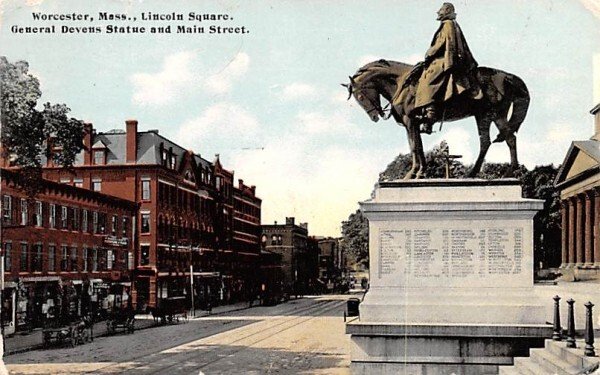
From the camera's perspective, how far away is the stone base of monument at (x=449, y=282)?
549 inches

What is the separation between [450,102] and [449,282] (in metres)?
3.55

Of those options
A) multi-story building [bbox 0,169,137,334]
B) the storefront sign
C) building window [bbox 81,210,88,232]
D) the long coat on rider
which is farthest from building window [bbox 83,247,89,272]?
the long coat on rider

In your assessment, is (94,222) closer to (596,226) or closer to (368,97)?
(596,226)

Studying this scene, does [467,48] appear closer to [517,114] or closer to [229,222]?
[517,114]

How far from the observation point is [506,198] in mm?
14359

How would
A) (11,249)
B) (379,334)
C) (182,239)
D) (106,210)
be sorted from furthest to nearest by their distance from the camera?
(182,239) < (106,210) < (11,249) < (379,334)

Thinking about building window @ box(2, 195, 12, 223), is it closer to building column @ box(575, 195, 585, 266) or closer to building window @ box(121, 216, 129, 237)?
building window @ box(121, 216, 129, 237)

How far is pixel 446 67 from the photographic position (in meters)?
14.6

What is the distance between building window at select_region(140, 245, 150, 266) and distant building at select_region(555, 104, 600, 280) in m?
25.4

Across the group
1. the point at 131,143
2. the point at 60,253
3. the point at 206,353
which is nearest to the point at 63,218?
the point at 60,253

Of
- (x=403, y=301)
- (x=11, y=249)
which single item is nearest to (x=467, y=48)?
(x=403, y=301)

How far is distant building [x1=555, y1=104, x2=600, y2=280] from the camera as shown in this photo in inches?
1550

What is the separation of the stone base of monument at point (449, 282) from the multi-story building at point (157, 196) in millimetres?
31062

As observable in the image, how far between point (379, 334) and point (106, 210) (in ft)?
103
